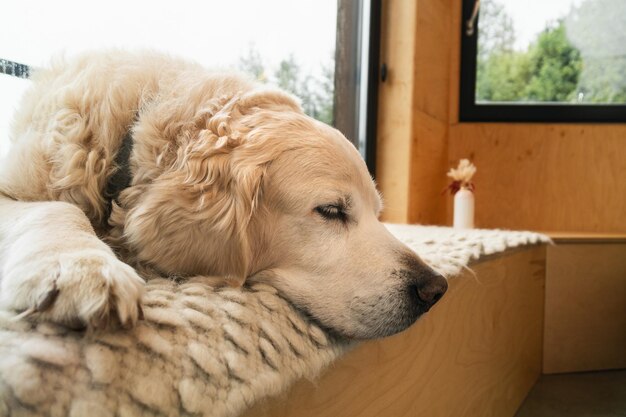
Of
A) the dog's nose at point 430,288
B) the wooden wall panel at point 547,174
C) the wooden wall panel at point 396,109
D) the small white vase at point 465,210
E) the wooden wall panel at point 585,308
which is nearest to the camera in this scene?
the dog's nose at point 430,288

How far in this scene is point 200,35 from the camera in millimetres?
1937

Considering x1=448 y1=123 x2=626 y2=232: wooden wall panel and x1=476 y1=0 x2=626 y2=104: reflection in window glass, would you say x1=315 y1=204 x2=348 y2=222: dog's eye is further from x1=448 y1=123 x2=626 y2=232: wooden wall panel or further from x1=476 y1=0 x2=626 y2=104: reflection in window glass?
x1=476 y1=0 x2=626 y2=104: reflection in window glass

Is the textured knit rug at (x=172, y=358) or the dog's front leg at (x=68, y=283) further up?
the dog's front leg at (x=68, y=283)

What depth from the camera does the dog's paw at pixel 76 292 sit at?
22.9 inches

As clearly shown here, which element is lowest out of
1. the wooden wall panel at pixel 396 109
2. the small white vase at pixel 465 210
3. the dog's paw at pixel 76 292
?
the small white vase at pixel 465 210

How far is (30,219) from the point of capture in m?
0.84

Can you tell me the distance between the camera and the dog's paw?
0.58 meters

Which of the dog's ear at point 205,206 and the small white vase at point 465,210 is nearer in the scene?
the dog's ear at point 205,206

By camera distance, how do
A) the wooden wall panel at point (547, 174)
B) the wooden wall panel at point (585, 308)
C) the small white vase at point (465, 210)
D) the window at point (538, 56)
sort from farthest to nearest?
the window at point (538, 56) → the wooden wall panel at point (547, 174) → the small white vase at point (465, 210) → the wooden wall panel at point (585, 308)

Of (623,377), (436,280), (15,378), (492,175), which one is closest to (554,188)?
(492,175)

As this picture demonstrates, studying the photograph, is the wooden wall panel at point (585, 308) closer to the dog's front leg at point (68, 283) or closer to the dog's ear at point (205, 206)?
the dog's ear at point (205, 206)

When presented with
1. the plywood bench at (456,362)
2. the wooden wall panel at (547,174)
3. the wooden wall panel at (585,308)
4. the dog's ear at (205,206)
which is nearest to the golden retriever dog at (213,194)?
the dog's ear at (205,206)

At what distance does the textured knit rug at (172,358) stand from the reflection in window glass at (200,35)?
67cm

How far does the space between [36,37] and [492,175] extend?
2504 millimetres
